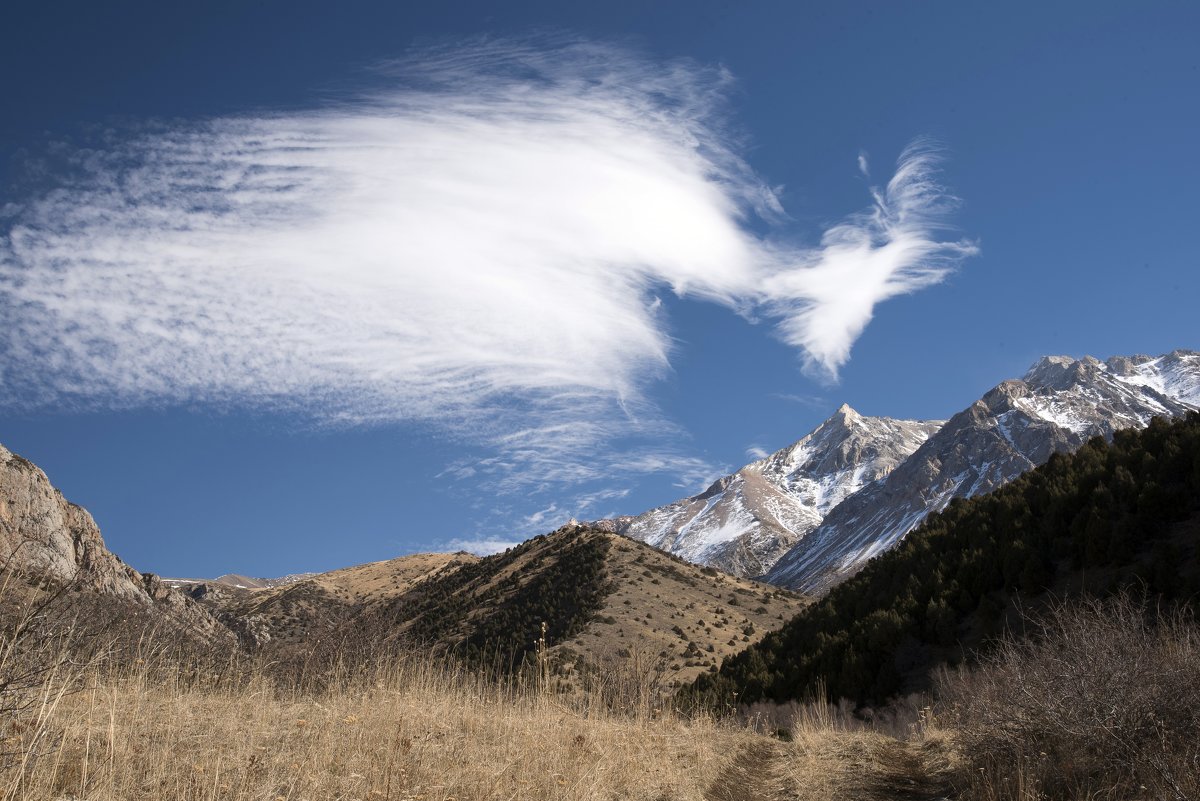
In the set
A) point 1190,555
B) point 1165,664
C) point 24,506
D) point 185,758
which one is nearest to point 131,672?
point 185,758

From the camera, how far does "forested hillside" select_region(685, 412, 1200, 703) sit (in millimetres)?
24328

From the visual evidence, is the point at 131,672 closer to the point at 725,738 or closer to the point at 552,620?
the point at 725,738

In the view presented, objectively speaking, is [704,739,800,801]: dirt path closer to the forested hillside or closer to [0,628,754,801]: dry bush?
[0,628,754,801]: dry bush

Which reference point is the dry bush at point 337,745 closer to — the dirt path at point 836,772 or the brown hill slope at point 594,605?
the dirt path at point 836,772

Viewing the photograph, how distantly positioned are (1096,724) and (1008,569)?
20849 mm

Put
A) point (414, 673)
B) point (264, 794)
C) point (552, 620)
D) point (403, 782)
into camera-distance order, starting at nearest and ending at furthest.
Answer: point (264, 794) → point (403, 782) → point (414, 673) → point (552, 620)

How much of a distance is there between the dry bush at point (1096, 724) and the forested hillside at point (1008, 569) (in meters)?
12.9

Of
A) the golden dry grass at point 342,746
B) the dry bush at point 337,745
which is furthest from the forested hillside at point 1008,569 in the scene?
the golden dry grass at point 342,746

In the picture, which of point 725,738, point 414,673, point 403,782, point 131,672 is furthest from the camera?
point 725,738

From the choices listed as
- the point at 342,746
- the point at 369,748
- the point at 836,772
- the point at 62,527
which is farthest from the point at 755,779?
the point at 62,527

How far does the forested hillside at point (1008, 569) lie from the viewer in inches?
958

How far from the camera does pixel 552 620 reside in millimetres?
52875

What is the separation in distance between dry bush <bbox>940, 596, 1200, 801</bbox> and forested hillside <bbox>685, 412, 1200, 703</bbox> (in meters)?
12.9

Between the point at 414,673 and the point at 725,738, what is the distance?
6.26 m
